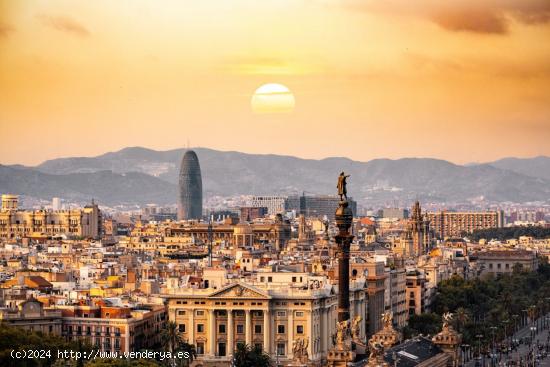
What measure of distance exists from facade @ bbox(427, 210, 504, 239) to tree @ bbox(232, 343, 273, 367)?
402ft

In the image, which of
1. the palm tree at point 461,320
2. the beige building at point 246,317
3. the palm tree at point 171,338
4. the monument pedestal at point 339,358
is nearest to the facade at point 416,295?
the palm tree at point 461,320

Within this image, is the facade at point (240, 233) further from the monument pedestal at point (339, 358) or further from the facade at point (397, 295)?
the monument pedestal at point (339, 358)

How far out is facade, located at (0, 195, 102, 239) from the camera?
5059 inches

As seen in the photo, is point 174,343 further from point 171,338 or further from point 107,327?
point 107,327

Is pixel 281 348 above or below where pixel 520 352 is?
above

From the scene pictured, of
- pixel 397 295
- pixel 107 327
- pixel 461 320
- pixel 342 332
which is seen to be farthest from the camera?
pixel 397 295

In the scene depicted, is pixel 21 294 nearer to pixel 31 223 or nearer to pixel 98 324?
pixel 98 324

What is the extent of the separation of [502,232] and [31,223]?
4897 cm

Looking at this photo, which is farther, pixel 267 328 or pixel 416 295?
pixel 416 295

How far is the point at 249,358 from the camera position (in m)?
49.8

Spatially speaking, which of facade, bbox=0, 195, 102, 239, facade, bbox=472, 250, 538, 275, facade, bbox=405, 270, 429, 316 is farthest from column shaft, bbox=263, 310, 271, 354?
facade, bbox=0, 195, 102, 239

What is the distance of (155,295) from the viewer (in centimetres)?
5922

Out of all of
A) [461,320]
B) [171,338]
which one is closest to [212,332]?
[171,338]

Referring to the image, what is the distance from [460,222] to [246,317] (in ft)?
425
